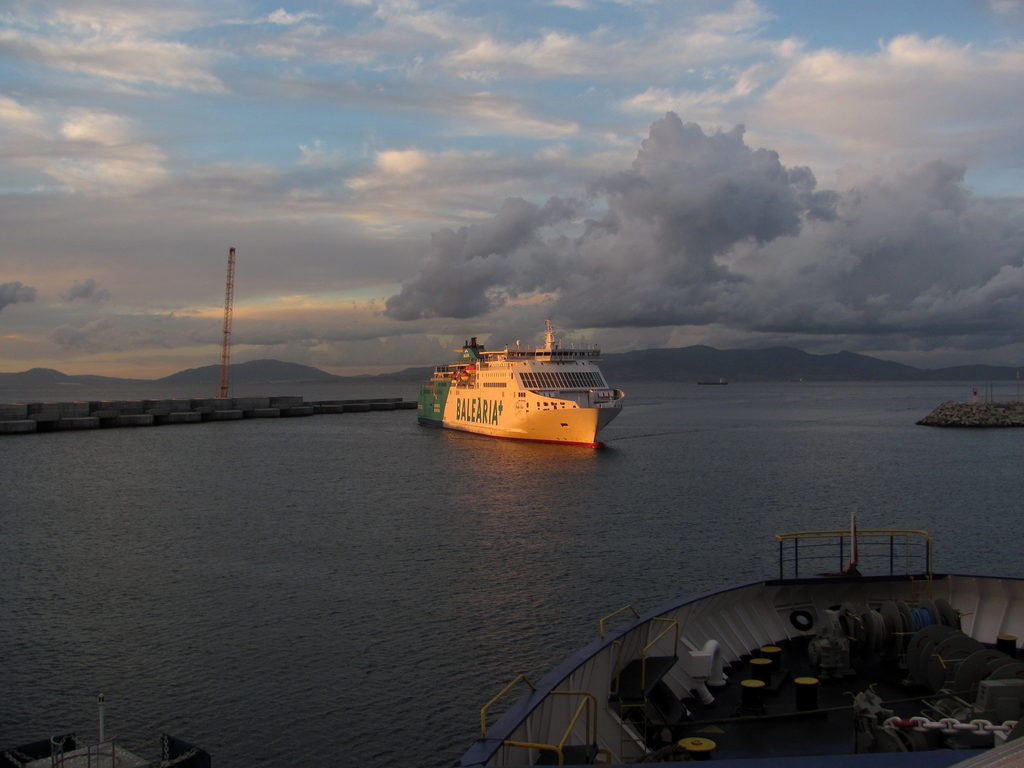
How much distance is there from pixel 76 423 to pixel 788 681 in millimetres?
106839

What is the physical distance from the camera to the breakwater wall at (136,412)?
331 feet

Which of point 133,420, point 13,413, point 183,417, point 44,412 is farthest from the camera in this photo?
point 183,417

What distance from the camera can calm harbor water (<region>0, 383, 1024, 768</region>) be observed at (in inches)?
664

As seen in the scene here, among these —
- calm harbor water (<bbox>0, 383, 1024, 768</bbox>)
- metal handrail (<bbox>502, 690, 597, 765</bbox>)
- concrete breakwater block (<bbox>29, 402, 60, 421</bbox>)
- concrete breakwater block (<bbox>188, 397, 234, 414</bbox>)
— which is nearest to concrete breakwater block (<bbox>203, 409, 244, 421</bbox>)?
concrete breakwater block (<bbox>188, 397, 234, 414</bbox>)

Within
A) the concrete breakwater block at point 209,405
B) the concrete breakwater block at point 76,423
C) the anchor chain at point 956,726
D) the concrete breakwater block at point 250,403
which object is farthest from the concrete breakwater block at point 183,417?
the anchor chain at point 956,726

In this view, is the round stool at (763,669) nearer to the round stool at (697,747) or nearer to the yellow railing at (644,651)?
the yellow railing at (644,651)

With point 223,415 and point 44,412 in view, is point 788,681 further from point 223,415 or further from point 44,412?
point 223,415

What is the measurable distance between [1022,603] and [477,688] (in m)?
10.4

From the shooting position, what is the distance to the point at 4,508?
42188 millimetres

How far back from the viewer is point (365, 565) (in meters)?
28.9

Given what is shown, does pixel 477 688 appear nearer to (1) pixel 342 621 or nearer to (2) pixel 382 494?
(1) pixel 342 621

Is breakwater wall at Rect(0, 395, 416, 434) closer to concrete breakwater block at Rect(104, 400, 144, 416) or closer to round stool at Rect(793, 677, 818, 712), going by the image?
concrete breakwater block at Rect(104, 400, 144, 416)

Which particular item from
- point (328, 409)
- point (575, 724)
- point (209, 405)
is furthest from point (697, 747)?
point (328, 409)

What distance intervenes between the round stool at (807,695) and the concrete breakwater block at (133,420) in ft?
363
